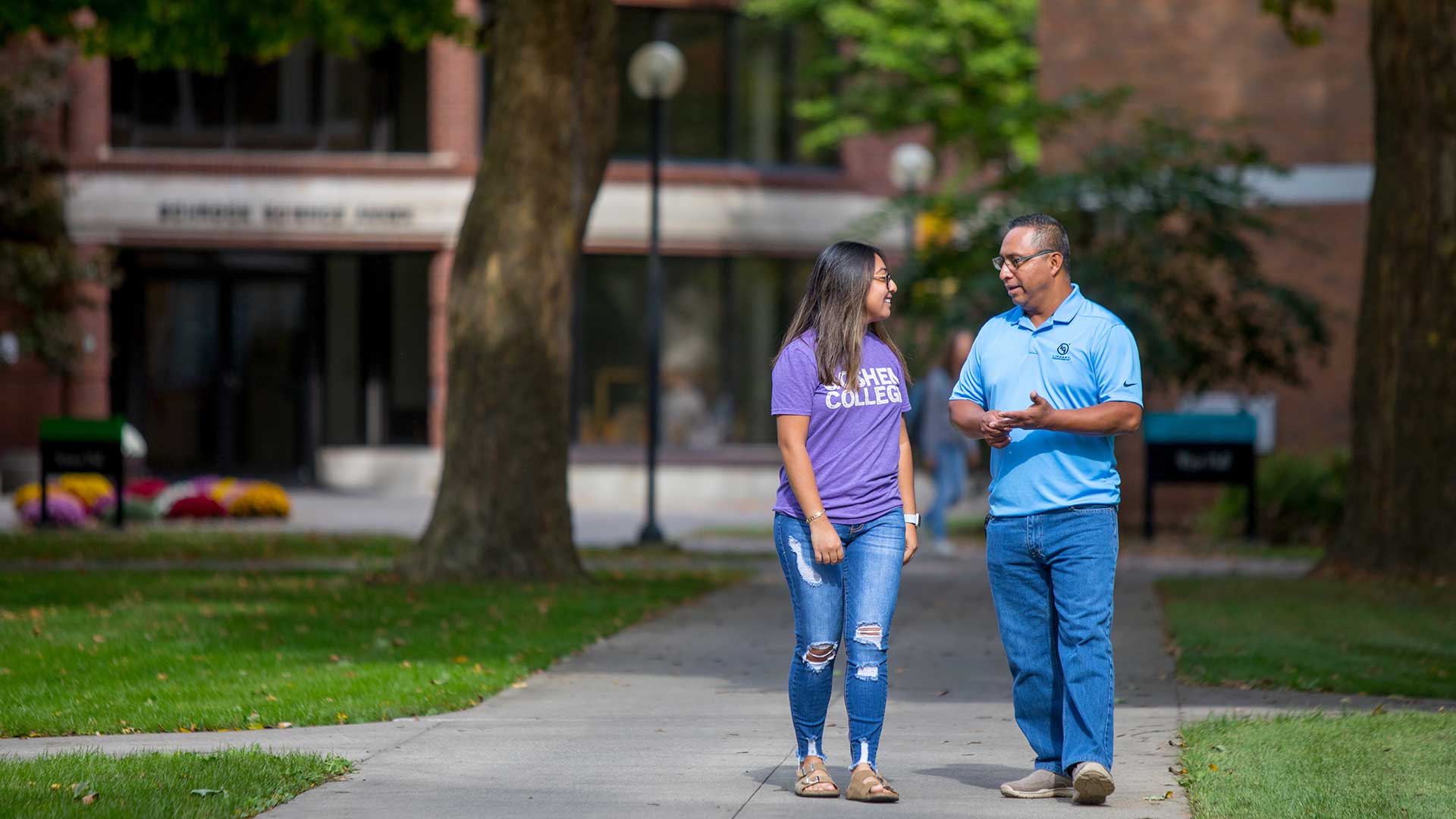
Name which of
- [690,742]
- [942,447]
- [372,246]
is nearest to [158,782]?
[690,742]

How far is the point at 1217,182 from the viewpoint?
762 inches

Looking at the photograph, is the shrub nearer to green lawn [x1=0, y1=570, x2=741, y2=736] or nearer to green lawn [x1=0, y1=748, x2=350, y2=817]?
green lawn [x1=0, y1=570, x2=741, y2=736]

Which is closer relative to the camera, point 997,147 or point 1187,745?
point 1187,745

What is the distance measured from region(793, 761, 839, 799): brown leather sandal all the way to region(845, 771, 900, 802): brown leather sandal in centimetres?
10

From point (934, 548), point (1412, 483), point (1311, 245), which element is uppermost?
point (1311, 245)

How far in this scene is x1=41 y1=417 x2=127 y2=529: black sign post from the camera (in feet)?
64.0

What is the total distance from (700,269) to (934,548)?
11.0m

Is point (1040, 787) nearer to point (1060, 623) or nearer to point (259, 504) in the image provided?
point (1060, 623)

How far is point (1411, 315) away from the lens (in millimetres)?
13898

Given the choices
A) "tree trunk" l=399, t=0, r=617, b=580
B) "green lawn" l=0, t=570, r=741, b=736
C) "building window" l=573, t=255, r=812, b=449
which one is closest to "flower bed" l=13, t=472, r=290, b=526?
"green lawn" l=0, t=570, r=741, b=736

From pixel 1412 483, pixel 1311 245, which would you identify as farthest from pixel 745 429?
pixel 1412 483

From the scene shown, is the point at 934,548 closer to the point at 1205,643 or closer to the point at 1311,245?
the point at 1311,245

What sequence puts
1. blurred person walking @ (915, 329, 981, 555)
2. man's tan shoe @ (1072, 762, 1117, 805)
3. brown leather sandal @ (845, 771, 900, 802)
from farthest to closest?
1. blurred person walking @ (915, 329, 981, 555)
2. brown leather sandal @ (845, 771, 900, 802)
3. man's tan shoe @ (1072, 762, 1117, 805)

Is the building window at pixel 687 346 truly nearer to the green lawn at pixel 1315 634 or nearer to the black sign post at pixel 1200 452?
the black sign post at pixel 1200 452
